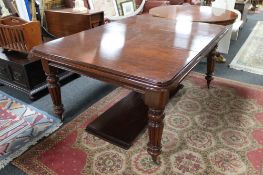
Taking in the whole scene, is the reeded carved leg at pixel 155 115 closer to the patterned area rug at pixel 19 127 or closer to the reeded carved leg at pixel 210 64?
the patterned area rug at pixel 19 127

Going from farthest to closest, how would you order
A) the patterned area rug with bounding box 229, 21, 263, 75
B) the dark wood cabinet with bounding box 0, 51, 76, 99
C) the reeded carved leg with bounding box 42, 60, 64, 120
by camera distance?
the patterned area rug with bounding box 229, 21, 263, 75 → the dark wood cabinet with bounding box 0, 51, 76, 99 → the reeded carved leg with bounding box 42, 60, 64, 120

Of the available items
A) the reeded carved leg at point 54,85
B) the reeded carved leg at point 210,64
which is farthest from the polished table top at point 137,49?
the reeded carved leg at point 210,64

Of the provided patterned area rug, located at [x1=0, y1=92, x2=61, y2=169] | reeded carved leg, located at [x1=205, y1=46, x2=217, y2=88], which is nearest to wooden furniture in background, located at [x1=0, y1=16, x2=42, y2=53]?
patterned area rug, located at [x1=0, y1=92, x2=61, y2=169]

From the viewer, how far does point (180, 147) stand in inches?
57.4

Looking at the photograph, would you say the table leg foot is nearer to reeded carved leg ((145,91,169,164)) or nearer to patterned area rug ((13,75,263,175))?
reeded carved leg ((145,91,169,164))

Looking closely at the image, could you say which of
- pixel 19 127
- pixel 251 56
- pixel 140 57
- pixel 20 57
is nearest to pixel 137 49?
pixel 140 57

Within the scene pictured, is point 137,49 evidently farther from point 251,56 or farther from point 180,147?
point 251,56

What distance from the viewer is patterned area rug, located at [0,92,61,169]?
4.79ft

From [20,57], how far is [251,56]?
2.69 meters

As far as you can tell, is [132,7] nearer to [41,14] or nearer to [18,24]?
[41,14]

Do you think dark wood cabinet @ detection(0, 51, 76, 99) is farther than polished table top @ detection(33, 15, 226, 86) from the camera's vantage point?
Yes

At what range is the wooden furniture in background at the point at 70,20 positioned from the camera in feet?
8.63

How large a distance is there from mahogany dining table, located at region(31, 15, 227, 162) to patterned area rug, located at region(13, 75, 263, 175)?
0.15 meters

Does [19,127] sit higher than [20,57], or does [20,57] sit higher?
[20,57]
